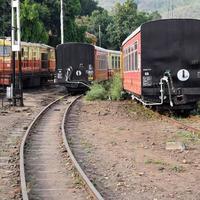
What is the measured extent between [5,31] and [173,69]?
1148 inches

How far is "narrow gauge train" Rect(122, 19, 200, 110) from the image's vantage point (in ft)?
55.8

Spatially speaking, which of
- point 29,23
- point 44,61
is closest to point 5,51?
point 44,61

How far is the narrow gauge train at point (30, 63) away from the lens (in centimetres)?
3123

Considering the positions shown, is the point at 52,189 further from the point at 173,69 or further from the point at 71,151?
the point at 173,69

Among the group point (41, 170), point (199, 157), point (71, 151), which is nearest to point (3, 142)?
point (71, 151)

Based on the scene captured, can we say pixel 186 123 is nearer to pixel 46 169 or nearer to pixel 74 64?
pixel 46 169

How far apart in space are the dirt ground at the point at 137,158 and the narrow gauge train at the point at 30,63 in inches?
559

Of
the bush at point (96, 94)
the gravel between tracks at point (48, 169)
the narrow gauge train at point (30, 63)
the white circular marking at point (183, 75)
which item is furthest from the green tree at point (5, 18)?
the gravel between tracks at point (48, 169)

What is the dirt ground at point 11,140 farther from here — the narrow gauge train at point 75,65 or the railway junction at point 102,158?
the narrow gauge train at point 75,65

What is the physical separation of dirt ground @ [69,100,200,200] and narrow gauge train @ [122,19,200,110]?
3.20 feet

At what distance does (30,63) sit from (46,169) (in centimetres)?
2613

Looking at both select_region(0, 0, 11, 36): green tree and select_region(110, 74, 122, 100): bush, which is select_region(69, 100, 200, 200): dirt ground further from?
select_region(0, 0, 11, 36): green tree

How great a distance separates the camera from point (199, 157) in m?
10.6

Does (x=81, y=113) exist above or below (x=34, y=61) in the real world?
below
